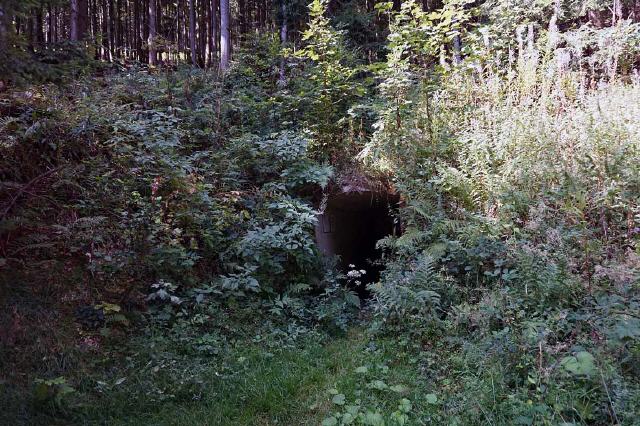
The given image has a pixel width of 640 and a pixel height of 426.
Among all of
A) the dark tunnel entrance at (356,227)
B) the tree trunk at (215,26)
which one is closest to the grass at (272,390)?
the dark tunnel entrance at (356,227)

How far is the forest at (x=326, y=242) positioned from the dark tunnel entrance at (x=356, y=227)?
0.31 feet

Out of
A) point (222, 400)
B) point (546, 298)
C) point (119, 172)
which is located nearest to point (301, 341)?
point (222, 400)

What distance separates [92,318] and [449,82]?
603cm

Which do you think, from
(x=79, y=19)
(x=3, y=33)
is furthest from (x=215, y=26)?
(x=3, y=33)

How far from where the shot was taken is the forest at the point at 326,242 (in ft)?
10.9

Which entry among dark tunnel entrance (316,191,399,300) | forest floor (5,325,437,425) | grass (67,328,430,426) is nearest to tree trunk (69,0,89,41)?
dark tunnel entrance (316,191,399,300)

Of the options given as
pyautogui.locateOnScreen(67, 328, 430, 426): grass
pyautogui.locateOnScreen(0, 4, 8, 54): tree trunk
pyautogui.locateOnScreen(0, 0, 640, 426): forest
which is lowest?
pyautogui.locateOnScreen(67, 328, 430, 426): grass

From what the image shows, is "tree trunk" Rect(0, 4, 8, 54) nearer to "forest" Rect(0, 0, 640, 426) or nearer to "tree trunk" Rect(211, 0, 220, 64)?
"forest" Rect(0, 0, 640, 426)

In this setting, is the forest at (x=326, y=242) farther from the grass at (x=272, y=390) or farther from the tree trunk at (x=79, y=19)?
the tree trunk at (x=79, y=19)

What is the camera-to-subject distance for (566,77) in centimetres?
623

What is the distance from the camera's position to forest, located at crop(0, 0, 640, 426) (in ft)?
10.9

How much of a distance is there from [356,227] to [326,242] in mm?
1422

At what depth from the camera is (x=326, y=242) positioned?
24.6 feet

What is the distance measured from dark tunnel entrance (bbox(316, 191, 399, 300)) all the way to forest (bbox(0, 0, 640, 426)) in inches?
3.7
